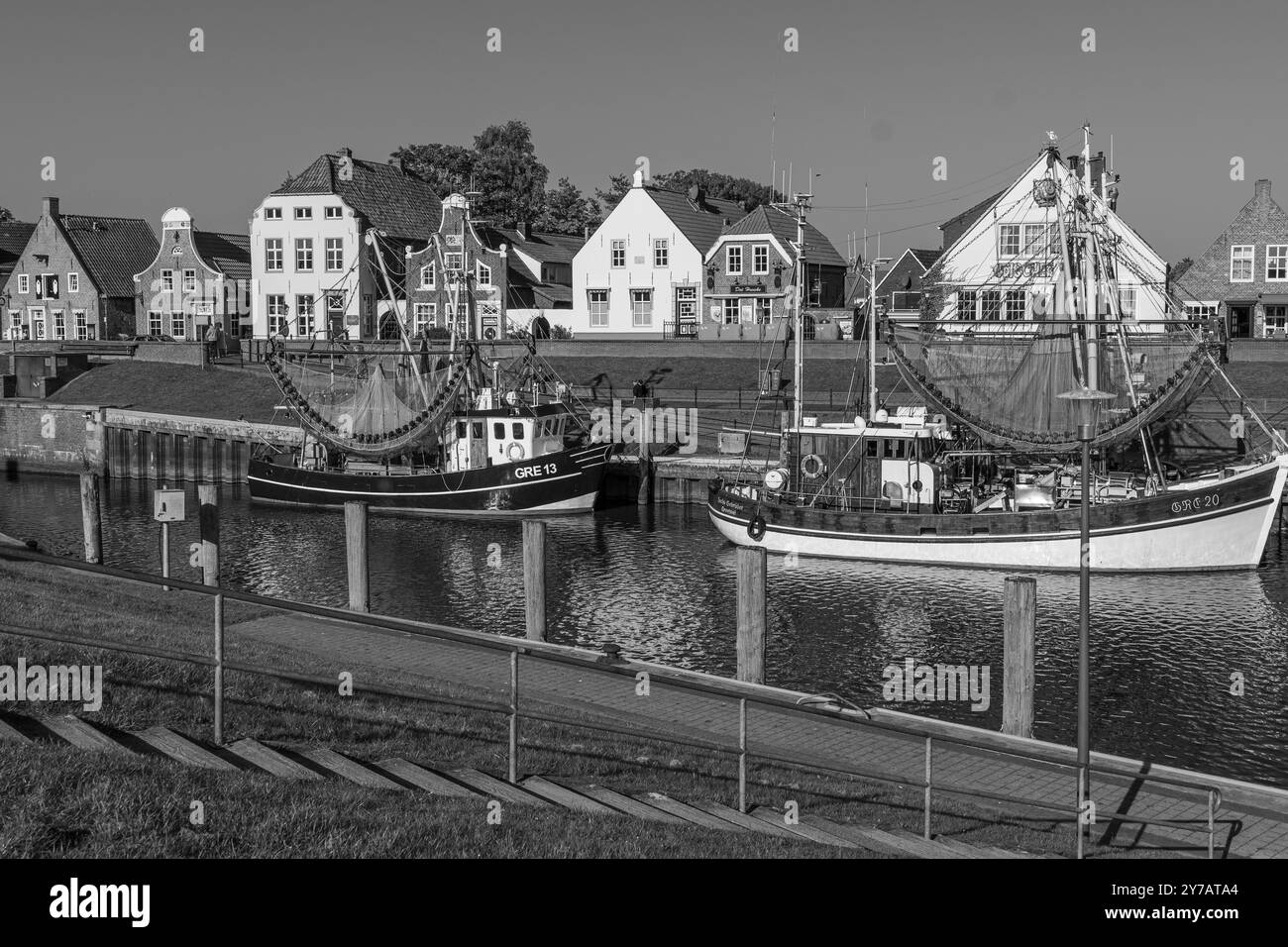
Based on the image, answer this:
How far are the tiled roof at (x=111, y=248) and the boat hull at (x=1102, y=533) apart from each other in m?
64.5

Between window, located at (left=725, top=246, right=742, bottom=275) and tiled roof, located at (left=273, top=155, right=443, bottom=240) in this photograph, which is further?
tiled roof, located at (left=273, top=155, right=443, bottom=240)

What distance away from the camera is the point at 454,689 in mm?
18656

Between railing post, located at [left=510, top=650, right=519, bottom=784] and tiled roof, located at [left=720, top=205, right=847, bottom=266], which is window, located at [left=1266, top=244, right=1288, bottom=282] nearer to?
tiled roof, located at [left=720, top=205, right=847, bottom=266]

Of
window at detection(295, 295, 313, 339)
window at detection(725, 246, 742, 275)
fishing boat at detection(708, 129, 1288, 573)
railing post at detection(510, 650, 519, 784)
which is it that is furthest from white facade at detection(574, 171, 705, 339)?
railing post at detection(510, 650, 519, 784)

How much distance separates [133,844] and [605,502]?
40832 mm

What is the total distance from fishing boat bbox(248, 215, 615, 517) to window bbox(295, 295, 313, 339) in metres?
25.6

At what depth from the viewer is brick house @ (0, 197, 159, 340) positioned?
88.1m

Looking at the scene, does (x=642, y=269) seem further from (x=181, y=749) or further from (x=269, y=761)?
(x=181, y=749)

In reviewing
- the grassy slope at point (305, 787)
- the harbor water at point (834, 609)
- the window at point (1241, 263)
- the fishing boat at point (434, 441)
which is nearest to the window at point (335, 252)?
the fishing boat at point (434, 441)

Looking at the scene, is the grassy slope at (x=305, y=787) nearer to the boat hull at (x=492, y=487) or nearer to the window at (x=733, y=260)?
the boat hull at (x=492, y=487)

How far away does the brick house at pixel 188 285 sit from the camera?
84.0 meters

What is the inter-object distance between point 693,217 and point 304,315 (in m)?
23.7
